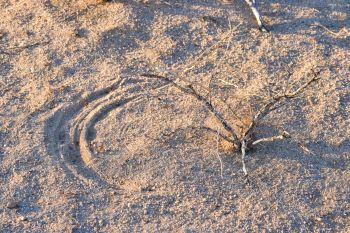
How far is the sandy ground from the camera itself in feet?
14.7

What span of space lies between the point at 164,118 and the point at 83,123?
0.54 meters

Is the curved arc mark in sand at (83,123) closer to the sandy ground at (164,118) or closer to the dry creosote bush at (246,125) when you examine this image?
the sandy ground at (164,118)

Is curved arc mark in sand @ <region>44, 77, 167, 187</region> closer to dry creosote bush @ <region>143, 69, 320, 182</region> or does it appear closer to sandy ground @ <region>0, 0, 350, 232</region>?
sandy ground @ <region>0, 0, 350, 232</region>

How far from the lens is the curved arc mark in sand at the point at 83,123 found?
15.5ft

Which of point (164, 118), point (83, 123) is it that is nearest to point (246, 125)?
point (164, 118)

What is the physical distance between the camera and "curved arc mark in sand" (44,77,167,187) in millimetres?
4734

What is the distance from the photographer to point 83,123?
16.6ft

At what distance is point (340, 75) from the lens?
5430 mm

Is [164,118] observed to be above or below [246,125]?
above

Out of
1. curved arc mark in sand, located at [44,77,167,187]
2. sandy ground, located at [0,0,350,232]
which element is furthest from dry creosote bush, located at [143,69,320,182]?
curved arc mark in sand, located at [44,77,167,187]

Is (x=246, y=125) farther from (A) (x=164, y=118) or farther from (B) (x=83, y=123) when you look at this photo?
(B) (x=83, y=123)

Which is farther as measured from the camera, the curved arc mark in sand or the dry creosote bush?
the curved arc mark in sand

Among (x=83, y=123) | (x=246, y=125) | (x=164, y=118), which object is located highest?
(x=83, y=123)

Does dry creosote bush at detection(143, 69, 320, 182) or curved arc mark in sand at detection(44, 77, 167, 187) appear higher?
curved arc mark in sand at detection(44, 77, 167, 187)
